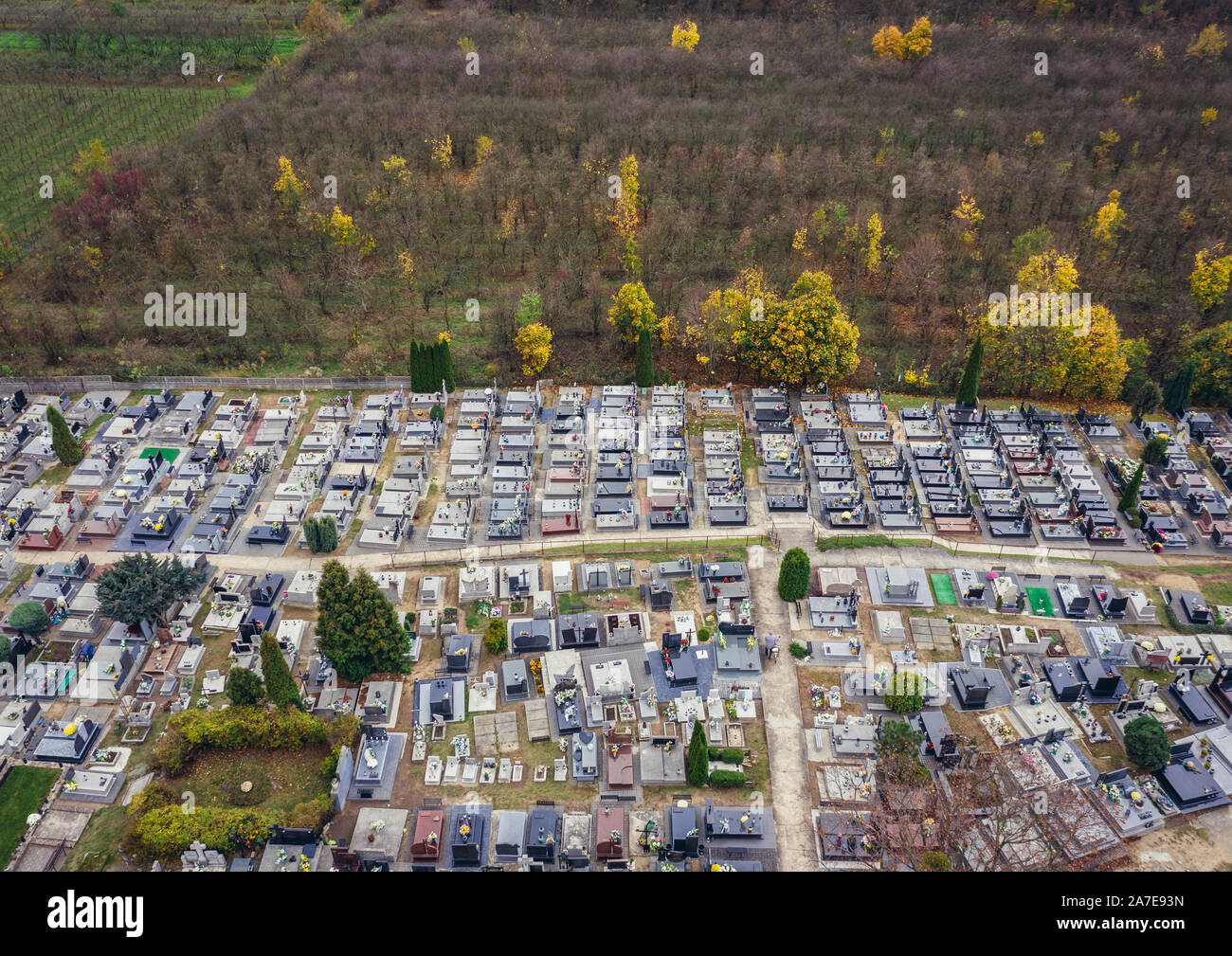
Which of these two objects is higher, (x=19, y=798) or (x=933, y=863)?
(x=933, y=863)

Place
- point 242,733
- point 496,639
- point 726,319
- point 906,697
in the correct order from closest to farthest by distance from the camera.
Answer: point 242,733 → point 906,697 → point 496,639 → point 726,319

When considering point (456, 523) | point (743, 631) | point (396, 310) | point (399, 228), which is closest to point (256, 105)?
point (399, 228)

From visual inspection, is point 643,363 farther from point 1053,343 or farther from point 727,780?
point 727,780

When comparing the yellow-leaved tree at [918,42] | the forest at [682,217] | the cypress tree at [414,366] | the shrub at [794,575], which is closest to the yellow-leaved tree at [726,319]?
the forest at [682,217]

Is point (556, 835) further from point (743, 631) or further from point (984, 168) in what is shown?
point (984, 168)

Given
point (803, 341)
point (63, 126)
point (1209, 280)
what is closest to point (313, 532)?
point (803, 341)

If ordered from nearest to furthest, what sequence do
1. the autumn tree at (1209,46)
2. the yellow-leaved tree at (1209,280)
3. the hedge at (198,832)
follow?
1. the hedge at (198,832)
2. the yellow-leaved tree at (1209,280)
3. the autumn tree at (1209,46)

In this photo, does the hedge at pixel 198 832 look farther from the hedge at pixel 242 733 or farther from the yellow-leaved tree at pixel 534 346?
the yellow-leaved tree at pixel 534 346
